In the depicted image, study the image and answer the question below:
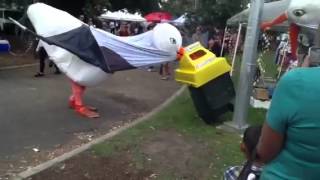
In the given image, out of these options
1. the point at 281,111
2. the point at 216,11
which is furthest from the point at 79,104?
the point at 216,11

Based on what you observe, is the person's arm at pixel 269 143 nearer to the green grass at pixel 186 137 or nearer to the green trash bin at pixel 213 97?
the green grass at pixel 186 137

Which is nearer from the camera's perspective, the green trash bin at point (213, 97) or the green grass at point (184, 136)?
the green grass at point (184, 136)

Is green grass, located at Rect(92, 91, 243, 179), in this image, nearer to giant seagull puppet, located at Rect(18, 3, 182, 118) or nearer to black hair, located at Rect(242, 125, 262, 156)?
giant seagull puppet, located at Rect(18, 3, 182, 118)

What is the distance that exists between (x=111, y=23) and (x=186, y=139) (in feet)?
121

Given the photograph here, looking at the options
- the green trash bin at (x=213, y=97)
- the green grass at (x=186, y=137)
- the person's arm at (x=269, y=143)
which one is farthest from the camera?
the green trash bin at (x=213, y=97)

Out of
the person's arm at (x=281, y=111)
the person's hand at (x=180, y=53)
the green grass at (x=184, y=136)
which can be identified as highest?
the person's arm at (x=281, y=111)

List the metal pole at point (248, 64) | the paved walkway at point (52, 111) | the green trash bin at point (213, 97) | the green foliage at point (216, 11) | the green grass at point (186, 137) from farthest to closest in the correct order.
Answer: the green foliage at point (216, 11), the green trash bin at point (213, 97), the metal pole at point (248, 64), the paved walkway at point (52, 111), the green grass at point (186, 137)

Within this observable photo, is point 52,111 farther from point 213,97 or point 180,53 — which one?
point 213,97

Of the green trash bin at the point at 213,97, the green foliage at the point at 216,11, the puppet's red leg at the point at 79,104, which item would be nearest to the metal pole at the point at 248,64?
the green trash bin at the point at 213,97

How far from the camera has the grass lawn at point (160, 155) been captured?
629 cm

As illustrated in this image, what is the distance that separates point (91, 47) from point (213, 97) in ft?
7.28

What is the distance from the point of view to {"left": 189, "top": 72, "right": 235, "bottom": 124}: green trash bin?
9047 mm

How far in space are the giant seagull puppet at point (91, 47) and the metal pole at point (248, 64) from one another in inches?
50.1

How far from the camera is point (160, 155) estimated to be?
7035 mm
